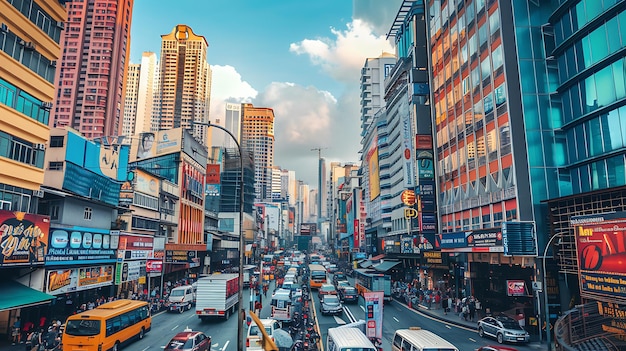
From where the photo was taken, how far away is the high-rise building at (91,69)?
141125mm

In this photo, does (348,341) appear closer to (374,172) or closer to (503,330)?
(503,330)

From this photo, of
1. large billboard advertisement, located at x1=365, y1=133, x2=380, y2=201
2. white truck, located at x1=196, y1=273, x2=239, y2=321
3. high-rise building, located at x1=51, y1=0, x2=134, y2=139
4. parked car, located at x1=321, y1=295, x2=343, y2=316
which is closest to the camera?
white truck, located at x1=196, y1=273, x2=239, y2=321

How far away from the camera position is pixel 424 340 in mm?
16922

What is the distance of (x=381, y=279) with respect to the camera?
4184 centimetres

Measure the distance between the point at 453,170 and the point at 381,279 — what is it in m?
14.7

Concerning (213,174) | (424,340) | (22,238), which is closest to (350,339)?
(424,340)

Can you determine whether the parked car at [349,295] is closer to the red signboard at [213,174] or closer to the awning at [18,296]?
the awning at [18,296]

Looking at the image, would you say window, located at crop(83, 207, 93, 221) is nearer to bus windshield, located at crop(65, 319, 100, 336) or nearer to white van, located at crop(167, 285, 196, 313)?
white van, located at crop(167, 285, 196, 313)

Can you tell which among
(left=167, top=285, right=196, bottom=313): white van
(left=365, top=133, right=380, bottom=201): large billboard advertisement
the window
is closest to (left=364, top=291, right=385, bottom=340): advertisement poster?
(left=167, top=285, right=196, bottom=313): white van

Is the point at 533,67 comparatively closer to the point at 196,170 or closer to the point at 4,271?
the point at 4,271

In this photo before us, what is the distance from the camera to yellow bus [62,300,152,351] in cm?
2062

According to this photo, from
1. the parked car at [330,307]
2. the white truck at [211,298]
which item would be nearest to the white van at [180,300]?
the white truck at [211,298]

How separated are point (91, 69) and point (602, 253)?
158 m

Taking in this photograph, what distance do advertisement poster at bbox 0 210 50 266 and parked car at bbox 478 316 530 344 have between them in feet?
98.9
